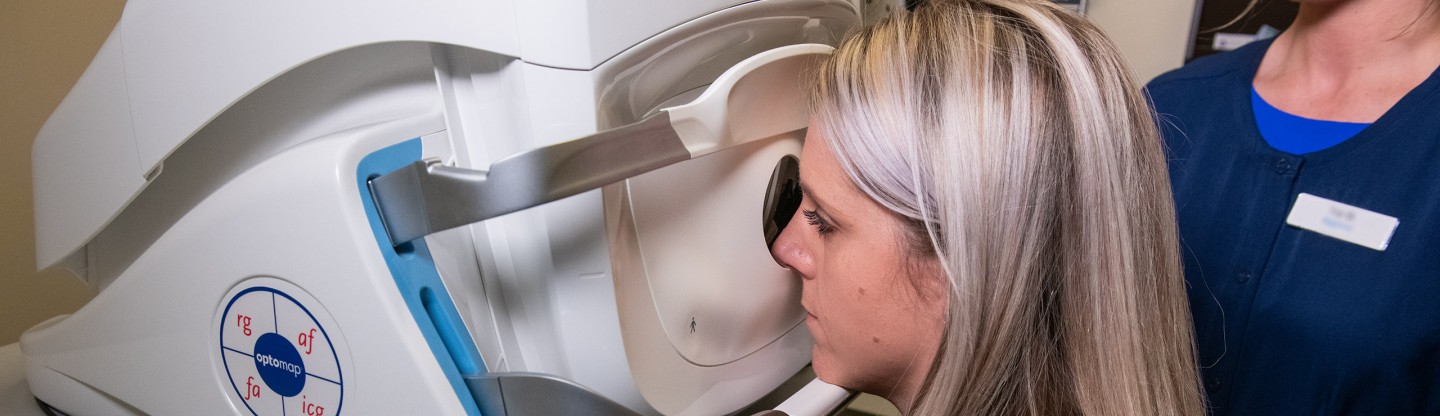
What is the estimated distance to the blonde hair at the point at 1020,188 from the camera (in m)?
0.56

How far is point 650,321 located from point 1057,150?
0.31 meters

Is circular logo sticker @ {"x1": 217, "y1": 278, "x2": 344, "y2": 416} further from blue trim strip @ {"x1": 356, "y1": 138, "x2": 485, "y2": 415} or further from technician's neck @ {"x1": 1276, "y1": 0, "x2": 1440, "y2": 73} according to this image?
technician's neck @ {"x1": 1276, "y1": 0, "x2": 1440, "y2": 73}

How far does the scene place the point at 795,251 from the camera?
27.1 inches

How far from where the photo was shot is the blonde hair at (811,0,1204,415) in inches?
21.9

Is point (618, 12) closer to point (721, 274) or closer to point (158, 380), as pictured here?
point (721, 274)

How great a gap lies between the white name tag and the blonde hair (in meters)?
0.39

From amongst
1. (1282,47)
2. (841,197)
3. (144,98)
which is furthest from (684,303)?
(1282,47)

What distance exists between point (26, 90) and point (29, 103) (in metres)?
0.02

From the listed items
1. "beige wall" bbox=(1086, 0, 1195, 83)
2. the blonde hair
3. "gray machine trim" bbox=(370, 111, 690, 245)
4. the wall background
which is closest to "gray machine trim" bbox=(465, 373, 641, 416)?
"gray machine trim" bbox=(370, 111, 690, 245)

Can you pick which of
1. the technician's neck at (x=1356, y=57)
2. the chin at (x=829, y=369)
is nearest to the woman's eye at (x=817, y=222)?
the chin at (x=829, y=369)

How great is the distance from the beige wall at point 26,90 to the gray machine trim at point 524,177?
944mm

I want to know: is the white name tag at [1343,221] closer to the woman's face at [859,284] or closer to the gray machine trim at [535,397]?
the woman's face at [859,284]

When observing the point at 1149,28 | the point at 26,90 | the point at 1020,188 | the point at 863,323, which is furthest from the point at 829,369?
the point at 1149,28

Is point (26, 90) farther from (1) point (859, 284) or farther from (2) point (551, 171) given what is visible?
(1) point (859, 284)
